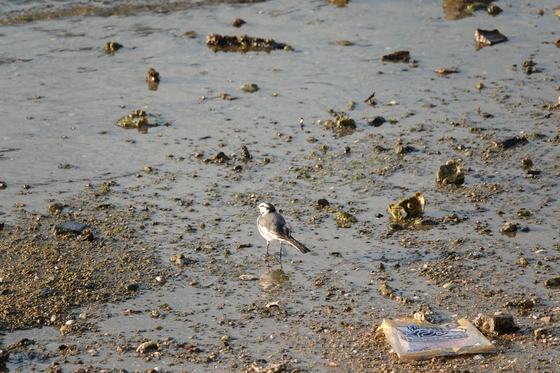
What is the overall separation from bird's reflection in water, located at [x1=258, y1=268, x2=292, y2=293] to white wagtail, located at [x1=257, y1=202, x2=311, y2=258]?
37cm

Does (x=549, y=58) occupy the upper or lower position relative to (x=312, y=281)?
upper

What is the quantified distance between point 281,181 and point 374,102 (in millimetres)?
3213

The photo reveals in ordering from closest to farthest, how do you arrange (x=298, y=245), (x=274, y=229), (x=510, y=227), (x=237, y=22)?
(x=298, y=245), (x=274, y=229), (x=510, y=227), (x=237, y=22)

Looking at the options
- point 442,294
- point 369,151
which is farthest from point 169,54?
point 442,294

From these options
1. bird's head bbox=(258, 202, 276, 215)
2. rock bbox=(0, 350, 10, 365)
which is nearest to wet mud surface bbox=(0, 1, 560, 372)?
rock bbox=(0, 350, 10, 365)

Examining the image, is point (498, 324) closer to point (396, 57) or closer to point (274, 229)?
point (274, 229)

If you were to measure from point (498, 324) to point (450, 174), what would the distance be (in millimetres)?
3459

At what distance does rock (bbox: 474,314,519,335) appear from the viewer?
6.43 m

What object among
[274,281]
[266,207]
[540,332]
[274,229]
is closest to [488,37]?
[266,207]

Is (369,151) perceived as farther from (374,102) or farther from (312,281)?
(312,281)

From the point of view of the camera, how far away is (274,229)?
26.2 feet

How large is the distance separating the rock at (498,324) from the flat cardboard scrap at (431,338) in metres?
0.16

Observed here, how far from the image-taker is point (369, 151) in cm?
1055

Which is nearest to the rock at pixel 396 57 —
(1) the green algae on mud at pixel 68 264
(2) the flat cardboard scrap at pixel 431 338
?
(1) the green algae on mud at pixel 68 264
